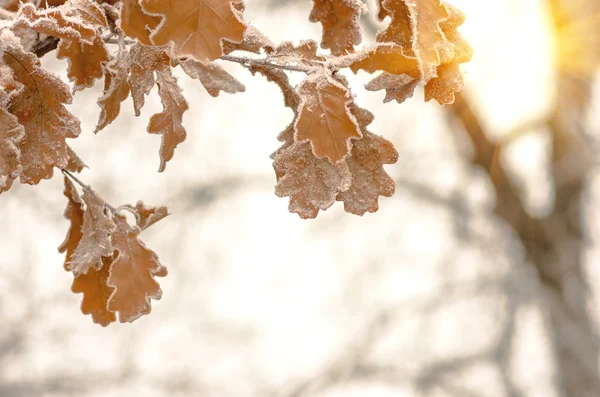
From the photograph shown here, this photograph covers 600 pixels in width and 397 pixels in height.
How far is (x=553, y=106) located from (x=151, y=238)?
7.01 ft

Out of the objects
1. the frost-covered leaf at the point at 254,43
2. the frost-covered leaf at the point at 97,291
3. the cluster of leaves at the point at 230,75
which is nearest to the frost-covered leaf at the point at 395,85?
the cluster of leaves at the point at 230,75

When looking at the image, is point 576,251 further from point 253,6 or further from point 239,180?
point 253,6

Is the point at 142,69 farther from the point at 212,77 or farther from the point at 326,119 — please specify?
the point at 326,119

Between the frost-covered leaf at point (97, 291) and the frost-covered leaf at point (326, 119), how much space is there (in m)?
0.34

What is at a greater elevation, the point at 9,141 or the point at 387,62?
the point at 9,141

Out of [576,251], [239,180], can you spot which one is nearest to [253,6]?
[239,180]

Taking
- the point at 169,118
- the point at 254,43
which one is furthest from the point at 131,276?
the point at 254,43

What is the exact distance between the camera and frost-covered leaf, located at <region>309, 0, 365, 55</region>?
559 millimetres

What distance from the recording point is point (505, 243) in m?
3.95

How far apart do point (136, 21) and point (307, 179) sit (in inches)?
7.8

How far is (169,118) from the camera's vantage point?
56 cm

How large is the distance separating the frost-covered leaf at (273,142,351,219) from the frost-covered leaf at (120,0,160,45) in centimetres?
16

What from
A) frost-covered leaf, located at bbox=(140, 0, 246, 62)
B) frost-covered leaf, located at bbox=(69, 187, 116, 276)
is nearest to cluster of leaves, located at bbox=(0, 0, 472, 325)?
frost-covered leaf, located at bbox=(140, 0, 246, 62)

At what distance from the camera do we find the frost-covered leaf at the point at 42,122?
0.51 metres
